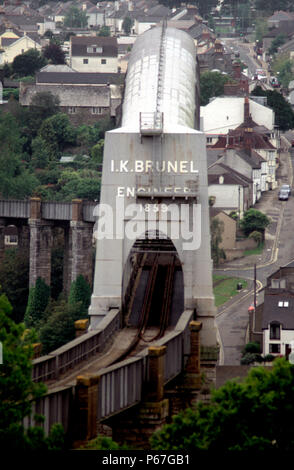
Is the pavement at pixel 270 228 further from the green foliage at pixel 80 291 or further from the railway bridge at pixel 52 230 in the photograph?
the green foliage at pixel 80 291

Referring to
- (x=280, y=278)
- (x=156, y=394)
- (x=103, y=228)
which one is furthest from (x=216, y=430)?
(x=280, y=278)

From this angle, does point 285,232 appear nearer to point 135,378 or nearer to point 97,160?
point 97,160

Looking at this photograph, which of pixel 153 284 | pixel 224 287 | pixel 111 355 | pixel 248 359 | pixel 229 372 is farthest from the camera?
pixel 224 287

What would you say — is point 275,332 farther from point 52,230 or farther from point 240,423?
point 240,423

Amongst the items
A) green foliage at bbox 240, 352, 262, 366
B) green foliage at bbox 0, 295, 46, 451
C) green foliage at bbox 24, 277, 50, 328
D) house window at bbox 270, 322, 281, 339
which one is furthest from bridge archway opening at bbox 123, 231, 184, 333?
green foliage at bbox 24, 277, 50, 328

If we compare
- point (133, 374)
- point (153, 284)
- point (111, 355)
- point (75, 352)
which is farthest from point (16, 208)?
point (133, 374)
